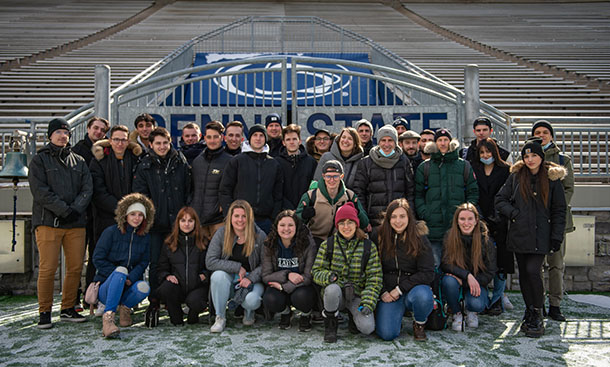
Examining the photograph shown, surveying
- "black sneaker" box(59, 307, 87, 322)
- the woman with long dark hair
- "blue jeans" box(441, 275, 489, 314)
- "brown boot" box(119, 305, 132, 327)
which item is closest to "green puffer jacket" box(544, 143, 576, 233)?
the woman with long dark hair

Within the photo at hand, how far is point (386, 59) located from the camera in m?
13.6

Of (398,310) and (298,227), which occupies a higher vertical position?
(298,227)

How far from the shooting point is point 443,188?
486cm

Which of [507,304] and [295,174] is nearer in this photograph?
[295,174]

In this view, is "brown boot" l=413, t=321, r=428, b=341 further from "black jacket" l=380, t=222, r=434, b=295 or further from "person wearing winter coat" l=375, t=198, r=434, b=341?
"black jacket" l=380, t=222, r=434, b=295

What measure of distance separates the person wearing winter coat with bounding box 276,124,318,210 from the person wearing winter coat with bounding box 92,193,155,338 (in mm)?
1294

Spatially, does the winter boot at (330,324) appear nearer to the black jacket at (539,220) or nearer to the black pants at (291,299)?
the black pants at (291,299)

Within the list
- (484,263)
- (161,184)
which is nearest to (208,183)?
(161,184)

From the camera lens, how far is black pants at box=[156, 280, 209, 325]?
4.52 meters

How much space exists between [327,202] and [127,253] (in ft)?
5.92

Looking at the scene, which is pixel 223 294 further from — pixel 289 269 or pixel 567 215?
pixel 567 215

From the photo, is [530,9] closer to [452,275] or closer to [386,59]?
[386,59]

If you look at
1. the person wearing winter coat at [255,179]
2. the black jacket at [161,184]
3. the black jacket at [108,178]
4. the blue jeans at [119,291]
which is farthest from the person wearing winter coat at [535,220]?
the black jacket at [108,178]

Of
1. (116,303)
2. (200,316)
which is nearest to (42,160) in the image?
(116,303)
